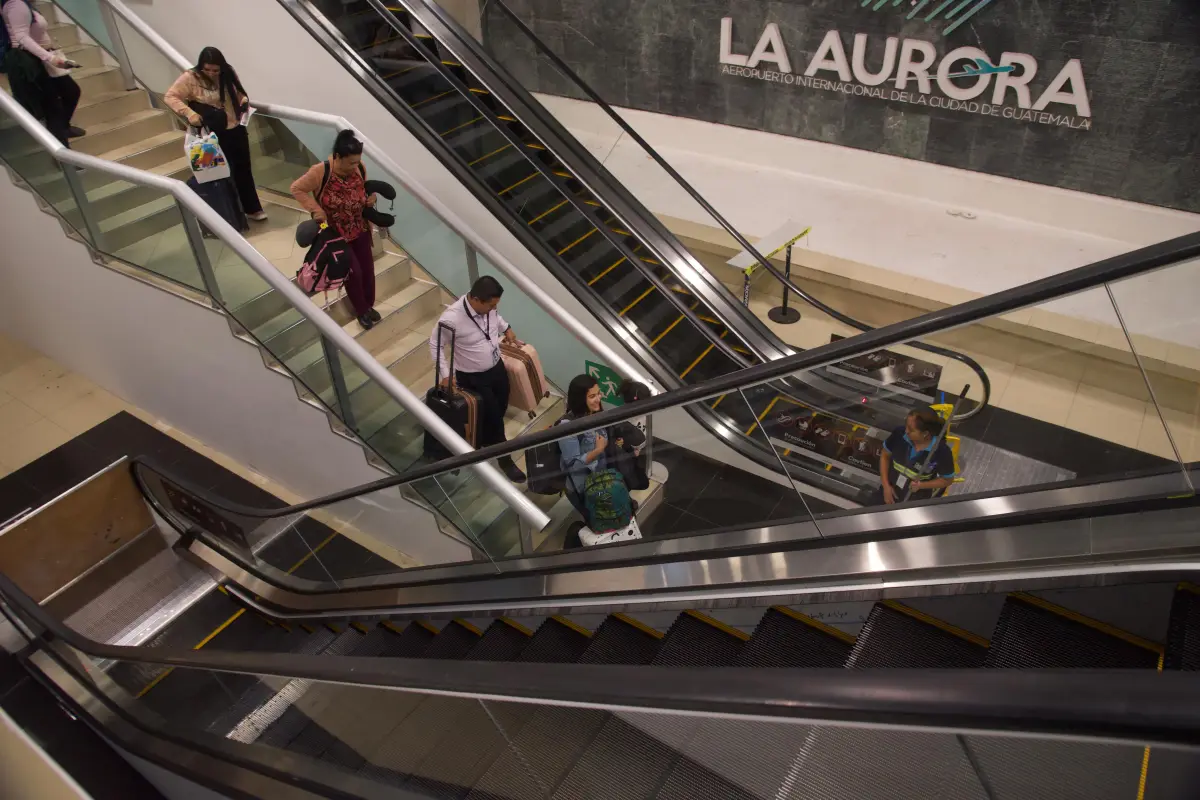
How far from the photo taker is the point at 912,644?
2352 millimetres

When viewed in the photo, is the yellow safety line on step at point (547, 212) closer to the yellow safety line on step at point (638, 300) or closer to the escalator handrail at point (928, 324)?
the yellow safety line on step at point (638, 300)

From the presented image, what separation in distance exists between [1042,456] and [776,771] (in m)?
1.39

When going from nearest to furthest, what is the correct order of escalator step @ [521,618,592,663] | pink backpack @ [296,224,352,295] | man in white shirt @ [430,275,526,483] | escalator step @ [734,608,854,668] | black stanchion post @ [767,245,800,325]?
escalator step @ [734,608,854,668] → escalator step @ [521,618,592,663] → man in white shirt @ [430,275,526,483] → pink backpack @ [296,224,352,295] → black stanchion post @ [767,245,800,325]

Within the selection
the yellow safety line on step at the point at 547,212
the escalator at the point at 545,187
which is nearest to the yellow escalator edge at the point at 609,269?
the escalator at the point at 545,187

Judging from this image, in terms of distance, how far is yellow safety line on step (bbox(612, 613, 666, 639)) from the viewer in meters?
3.15

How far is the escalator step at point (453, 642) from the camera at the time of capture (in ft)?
12.2

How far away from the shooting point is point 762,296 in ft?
25.7

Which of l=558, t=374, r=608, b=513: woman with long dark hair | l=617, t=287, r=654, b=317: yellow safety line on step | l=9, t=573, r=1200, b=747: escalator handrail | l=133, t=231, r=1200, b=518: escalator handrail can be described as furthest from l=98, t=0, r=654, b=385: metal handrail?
l=9, t=573, r=1200, b=747: escalator handrail

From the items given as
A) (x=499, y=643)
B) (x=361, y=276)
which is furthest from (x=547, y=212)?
(x=499, y=643)

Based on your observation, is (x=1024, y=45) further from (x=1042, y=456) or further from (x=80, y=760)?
(x=80, y=760)

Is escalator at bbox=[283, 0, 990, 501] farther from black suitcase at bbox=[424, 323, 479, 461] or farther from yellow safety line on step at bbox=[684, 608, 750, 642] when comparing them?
yellow safety line on step at bbox=[684, 608, 750, 642]

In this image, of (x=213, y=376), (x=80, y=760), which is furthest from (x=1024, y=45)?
(x=80, y=760)

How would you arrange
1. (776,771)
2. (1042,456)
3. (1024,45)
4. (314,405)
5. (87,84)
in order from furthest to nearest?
(1024,45)
(87,84)
(314,405)
(1042,456)
(776,771)

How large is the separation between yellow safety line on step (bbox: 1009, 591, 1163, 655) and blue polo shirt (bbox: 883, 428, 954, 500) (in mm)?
540
